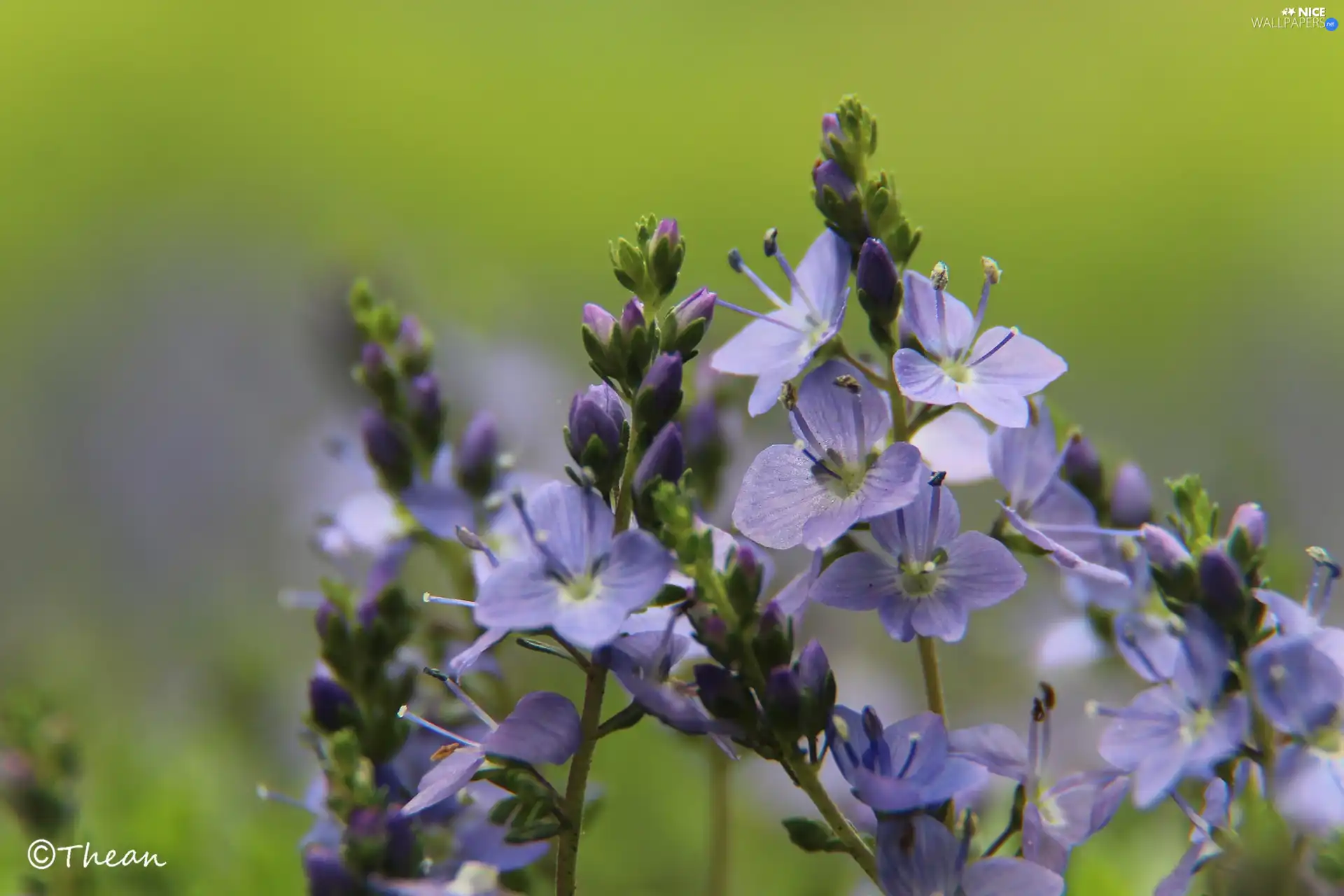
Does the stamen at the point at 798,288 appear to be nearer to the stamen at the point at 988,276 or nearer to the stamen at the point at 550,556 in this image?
the stamen at the point at 988,276

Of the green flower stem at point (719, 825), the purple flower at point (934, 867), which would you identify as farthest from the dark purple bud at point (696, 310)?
the green flower stem at point (719, 825)

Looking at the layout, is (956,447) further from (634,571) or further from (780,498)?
(634,571)

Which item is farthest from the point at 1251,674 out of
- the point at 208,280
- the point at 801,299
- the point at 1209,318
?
Answer: the point at 208,280

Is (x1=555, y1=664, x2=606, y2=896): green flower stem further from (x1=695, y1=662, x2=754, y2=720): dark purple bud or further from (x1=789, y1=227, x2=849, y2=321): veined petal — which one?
(x1=789, y1=227, x2=849, y2=321): veined petal

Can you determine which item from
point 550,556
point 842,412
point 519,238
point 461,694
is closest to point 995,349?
point 842,412

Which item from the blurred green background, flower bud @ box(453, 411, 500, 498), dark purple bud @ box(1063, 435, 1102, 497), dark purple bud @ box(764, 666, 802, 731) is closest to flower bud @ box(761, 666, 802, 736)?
dark purple bud @ box(764, 666, 802, 731)
